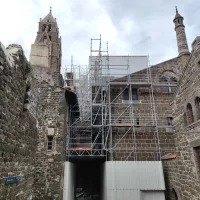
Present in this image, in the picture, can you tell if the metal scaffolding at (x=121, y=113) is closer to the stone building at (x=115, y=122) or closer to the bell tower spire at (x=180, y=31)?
the stone building at (x=115, y=122)

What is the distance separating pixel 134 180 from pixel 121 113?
12.4 feet

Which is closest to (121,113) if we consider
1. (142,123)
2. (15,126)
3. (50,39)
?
(142,123)

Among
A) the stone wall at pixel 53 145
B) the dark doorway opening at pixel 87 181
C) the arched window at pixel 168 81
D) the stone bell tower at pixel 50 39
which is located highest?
the stone bell tower at pixel 50 39

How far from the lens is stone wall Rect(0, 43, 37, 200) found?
4.10 meters

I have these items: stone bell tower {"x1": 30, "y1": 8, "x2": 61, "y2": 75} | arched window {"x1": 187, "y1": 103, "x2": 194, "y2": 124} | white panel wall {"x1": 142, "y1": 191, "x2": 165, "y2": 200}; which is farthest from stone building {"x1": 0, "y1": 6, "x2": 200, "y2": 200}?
stone bell tower {"x1": 30, "y1": 8, "x2": 61, "y2": 75}

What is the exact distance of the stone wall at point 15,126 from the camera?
13.5 feet

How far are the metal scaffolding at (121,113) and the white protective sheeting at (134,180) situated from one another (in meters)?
0.94

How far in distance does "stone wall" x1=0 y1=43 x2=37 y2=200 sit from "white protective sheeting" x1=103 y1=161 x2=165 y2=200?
3879 millimetres

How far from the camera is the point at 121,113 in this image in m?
10.9

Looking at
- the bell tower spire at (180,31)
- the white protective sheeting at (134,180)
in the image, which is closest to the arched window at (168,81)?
the bell tower spire at (180,31)

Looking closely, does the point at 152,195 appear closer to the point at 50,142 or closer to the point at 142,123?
the point at 142,123

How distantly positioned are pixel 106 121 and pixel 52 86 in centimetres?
371

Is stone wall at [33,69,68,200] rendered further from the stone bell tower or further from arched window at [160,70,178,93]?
the stone bell tower

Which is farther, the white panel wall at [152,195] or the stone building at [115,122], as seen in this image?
the white panel wall at [152,195]
